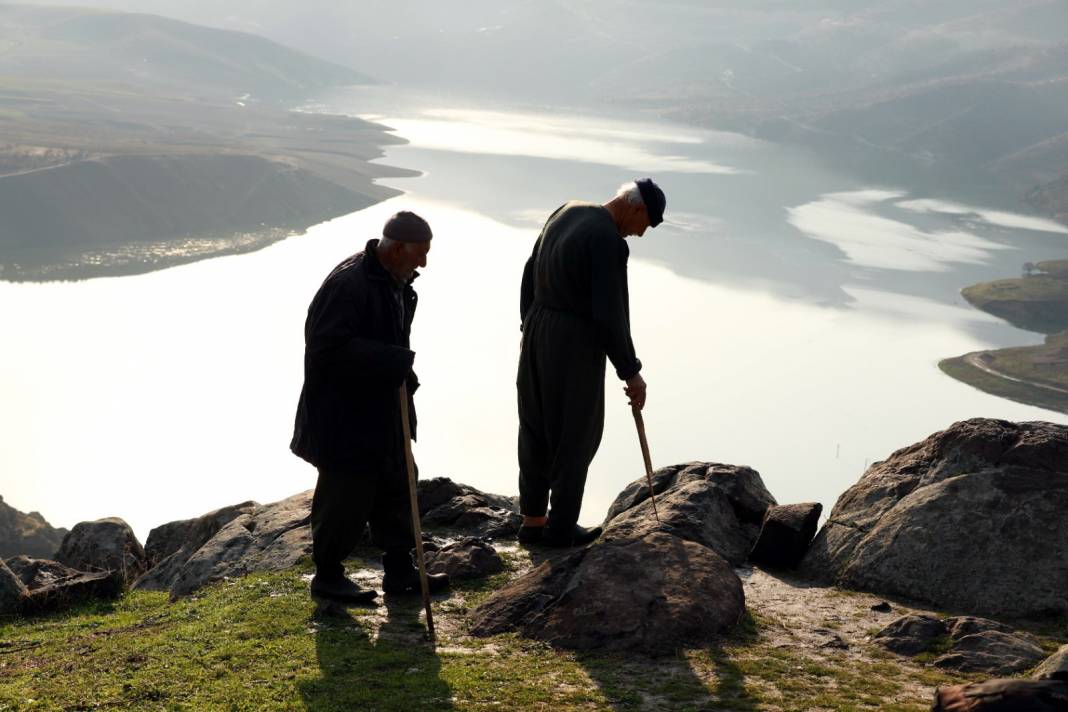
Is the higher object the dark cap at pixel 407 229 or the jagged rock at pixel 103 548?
the dark cap at pixel 407 229

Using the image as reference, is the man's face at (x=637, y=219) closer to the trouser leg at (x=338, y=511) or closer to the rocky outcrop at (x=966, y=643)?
the trouser leg at (x=338, y=511)

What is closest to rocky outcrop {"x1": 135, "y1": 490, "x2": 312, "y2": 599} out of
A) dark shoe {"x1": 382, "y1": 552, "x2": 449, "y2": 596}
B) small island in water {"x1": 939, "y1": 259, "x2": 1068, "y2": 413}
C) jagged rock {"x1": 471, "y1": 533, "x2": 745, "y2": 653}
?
dark shoe {"x1": 382, "y1": 552, "x2": 449, "y2": 596}

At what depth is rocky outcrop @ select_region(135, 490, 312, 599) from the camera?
8148 millimetres

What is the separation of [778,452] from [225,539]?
208 feet

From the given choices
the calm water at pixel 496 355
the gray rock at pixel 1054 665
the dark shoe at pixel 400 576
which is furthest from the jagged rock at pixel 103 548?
the calm water at pixel 496 355

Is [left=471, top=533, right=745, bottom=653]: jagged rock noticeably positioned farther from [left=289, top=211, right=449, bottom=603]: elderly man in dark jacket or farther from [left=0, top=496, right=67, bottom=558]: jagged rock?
[left=0, top=496, right=67, bottom=558]: jagged rock

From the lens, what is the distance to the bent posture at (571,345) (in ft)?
24.1

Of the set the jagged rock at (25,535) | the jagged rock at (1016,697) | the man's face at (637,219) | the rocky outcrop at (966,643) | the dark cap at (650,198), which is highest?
the dark cap at (650,198)

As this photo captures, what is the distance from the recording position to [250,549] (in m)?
8.52

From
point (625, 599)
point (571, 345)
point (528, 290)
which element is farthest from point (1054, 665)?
point (528, 290)

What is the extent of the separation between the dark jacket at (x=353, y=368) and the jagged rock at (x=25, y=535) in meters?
40.3

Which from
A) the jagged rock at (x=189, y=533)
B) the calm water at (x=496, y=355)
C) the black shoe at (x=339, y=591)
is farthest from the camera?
the calm water at (x=496, y=355)

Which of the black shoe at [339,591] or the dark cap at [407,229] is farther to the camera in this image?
the black shoe at [339,591]

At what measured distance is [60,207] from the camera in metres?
108
